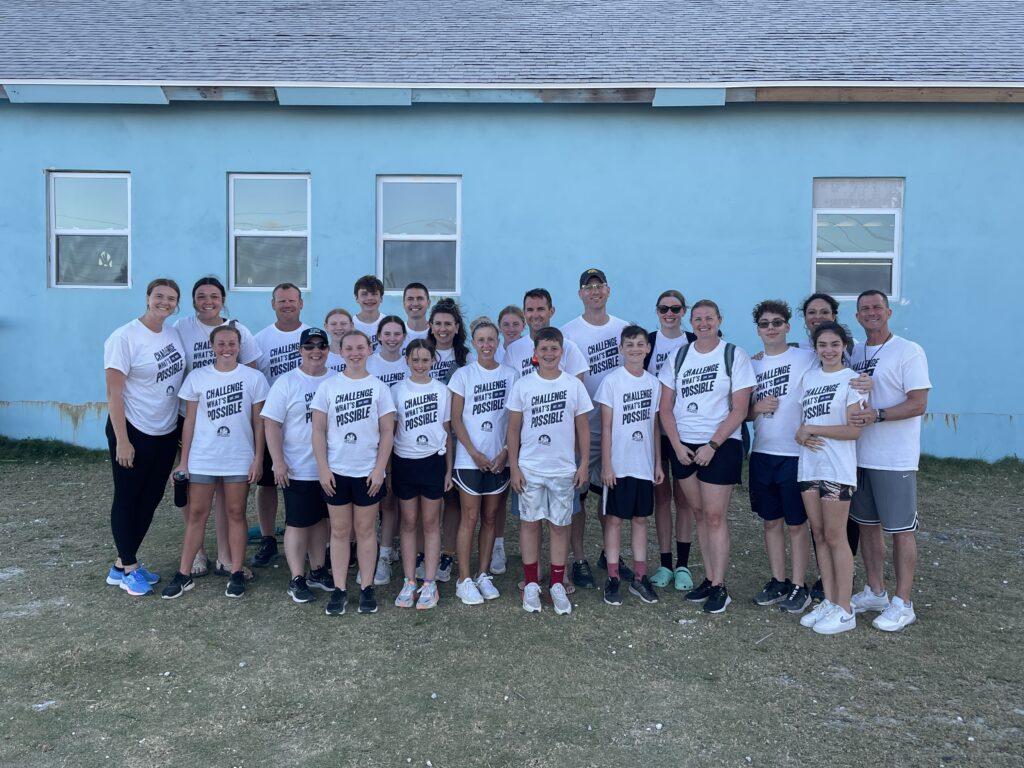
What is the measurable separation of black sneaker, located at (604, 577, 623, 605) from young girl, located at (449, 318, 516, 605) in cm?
64

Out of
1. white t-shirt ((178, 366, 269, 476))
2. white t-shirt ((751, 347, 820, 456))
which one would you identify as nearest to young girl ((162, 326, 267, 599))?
white t-shirt ((178, 366, 269, 476))

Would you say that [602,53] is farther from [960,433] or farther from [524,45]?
[960,433]

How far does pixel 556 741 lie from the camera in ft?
9.92

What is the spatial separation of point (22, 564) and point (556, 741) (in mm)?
3954

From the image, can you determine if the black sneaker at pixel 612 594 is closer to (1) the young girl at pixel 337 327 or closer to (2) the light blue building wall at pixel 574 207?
(1) the young girl at pixel 337 327

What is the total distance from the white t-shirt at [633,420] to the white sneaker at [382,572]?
155cm

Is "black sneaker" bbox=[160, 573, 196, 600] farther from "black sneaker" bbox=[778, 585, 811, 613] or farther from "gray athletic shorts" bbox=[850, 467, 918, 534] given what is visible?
"gray athletic shorts" bbox=[850, 467, 918, 534]

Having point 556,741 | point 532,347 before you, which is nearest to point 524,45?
point 532,347

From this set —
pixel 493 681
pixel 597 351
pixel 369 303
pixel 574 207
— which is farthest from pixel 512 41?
pixel 493 681

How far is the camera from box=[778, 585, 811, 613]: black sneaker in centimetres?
430

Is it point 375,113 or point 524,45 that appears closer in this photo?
point 375,113

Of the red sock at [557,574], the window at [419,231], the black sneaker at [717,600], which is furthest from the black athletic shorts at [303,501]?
the window at [419,231]

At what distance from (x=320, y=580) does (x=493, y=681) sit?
1.54 metres

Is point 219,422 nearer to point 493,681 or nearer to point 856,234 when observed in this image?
point 493,681
